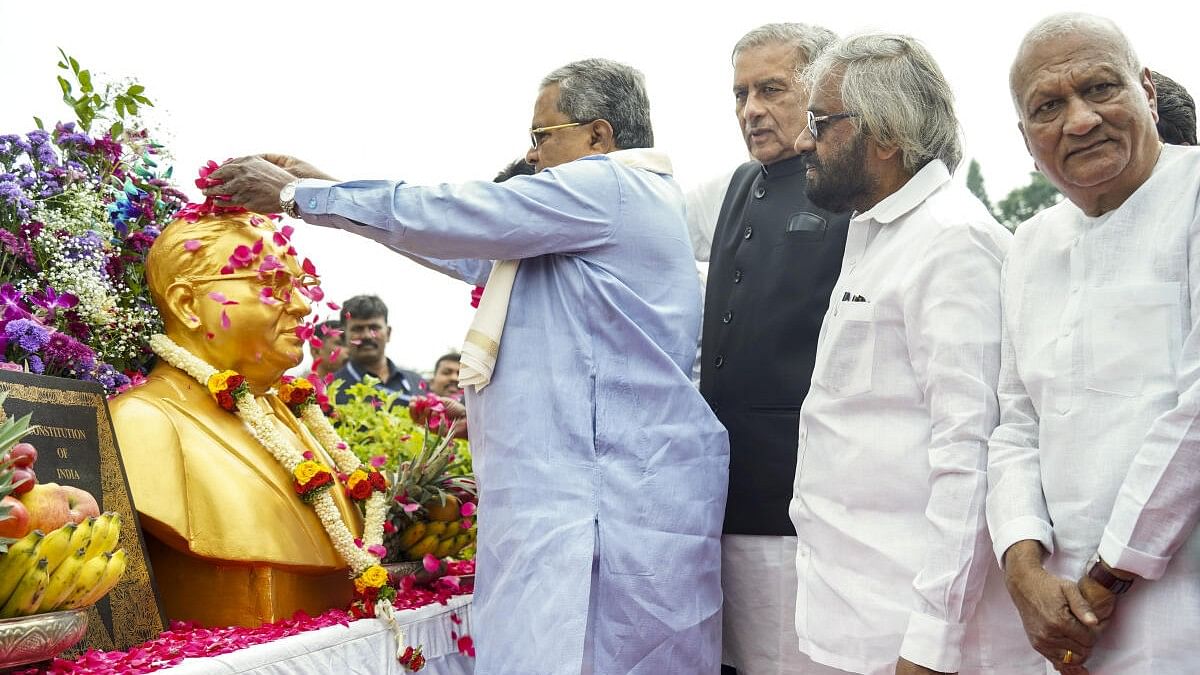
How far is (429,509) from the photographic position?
4004 mm

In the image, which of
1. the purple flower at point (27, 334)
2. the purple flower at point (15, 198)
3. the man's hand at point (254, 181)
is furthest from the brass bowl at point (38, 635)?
the purple flower at point (15, 198)

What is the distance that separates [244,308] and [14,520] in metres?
1.27

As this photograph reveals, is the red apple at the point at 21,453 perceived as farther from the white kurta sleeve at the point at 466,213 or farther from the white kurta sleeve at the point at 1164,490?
the white kurta sleeve at the point at 1164,490

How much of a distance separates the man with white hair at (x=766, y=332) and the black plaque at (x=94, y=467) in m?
1.62

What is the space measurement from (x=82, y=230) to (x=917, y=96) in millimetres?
2458

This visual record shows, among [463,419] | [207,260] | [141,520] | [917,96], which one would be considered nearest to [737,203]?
[917,96]

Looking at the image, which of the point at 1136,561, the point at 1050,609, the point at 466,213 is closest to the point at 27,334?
the point at 466,213

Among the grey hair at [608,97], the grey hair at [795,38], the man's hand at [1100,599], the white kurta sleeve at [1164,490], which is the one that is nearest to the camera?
the white kurta sleeve at [1164,490]

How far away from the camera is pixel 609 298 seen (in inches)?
127

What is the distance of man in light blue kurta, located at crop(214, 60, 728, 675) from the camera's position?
305 centimetres

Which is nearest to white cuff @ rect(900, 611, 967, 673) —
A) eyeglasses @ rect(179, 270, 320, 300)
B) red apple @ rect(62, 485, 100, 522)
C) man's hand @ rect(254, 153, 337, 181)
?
red apple @ rect(62, 485, 100, 522)

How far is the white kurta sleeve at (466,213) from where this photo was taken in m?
3.08

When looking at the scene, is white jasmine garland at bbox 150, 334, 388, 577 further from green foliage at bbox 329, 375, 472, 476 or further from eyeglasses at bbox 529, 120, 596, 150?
eyeglasses at bbox 529, 120, 596, 150

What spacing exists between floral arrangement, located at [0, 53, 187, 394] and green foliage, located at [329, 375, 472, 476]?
0.97m
